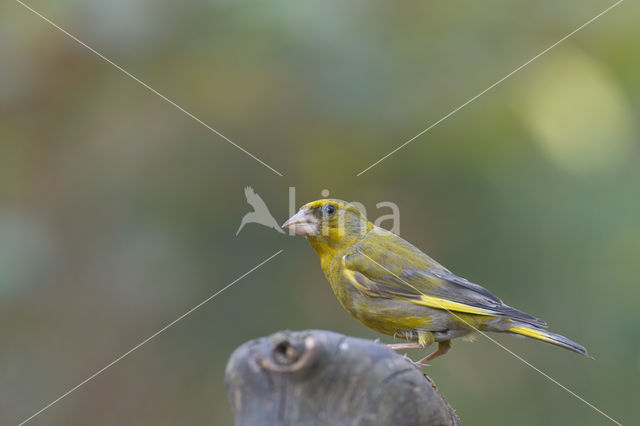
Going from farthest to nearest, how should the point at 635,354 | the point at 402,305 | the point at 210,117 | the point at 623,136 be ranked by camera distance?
1. the point at 210,117
2. the point at 623,136
3. the point at 635,354
4. the point at 402,305

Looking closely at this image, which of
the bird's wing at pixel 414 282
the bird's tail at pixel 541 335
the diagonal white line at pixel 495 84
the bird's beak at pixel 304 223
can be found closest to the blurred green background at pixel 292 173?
the diagonal white line at pixel 495 84

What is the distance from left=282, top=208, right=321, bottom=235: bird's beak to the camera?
4395 mm

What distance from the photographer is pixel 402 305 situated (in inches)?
161

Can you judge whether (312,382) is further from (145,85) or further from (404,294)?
(145,85)

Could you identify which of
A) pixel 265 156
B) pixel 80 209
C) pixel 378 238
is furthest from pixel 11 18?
pixel 378 238

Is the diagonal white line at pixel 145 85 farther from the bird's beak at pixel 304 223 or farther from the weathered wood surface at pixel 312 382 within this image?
the weathered wood surface at pixel 312 382

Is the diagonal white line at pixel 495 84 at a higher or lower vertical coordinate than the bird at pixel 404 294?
higher

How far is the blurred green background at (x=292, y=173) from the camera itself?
4.65 metres

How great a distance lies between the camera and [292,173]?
505cm

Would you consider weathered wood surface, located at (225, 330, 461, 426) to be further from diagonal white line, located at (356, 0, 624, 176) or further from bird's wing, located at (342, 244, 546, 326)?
diagonal white line, located at (356, 0, 624, 176)

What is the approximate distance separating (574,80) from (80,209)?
132 inches

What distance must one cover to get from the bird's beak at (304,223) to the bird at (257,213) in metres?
0.57

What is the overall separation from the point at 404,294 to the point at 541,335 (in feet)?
2.41

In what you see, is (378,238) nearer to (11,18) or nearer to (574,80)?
(574,80)
